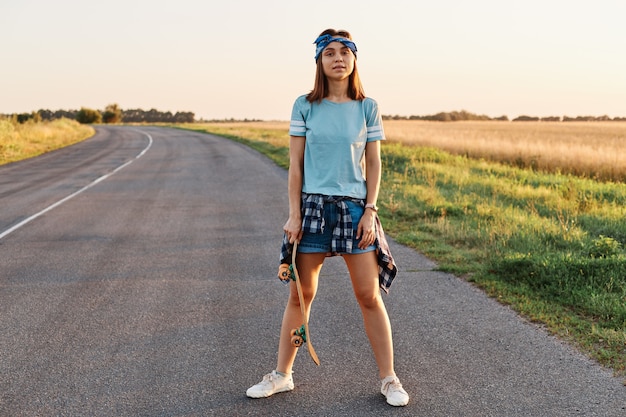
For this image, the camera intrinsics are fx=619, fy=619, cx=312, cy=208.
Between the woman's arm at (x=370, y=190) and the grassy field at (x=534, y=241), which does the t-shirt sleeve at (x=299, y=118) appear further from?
the grassy field at (x=534, y=241)

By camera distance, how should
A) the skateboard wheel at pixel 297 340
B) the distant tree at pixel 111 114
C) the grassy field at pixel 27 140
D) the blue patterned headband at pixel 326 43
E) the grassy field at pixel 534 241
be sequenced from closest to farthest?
the blue patterned headband at pixel 326 43
the skateboard wheel at pixel 297 340
the grassy field at pixel 534 241
the grassy field at pixel 27 140
the distant tree at pixel 111 114

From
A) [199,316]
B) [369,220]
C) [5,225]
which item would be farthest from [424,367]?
[5,225]

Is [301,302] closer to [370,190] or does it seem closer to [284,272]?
[284,272]

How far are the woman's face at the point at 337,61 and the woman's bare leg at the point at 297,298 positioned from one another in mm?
995

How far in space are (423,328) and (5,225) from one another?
7.55 metres

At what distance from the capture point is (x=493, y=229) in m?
8.02

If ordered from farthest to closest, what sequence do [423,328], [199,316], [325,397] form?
[199,316], [423,328], [325,397]

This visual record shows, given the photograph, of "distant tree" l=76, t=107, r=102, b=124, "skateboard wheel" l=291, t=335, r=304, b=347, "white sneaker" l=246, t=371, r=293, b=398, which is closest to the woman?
"skateboard wheel" l=291, t=335, r=304, b=347

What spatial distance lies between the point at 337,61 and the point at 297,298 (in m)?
1.36

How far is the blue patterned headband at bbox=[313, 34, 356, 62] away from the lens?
331 cm

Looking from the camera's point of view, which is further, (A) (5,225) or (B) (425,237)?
(A) (5,225)

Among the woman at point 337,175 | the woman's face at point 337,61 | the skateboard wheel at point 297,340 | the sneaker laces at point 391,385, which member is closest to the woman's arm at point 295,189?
the woman at point 337,175

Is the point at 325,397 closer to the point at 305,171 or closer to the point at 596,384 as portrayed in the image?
the point at 305,171

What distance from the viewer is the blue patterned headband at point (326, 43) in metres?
3.31
